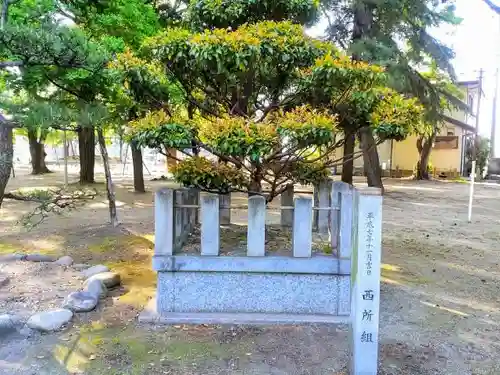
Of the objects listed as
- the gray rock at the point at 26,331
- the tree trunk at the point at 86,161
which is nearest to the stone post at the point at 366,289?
the gray rock at the point at 26,331

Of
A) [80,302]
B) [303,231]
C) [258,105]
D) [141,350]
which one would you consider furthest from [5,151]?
[303,231]

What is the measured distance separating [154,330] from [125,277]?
5.24ft

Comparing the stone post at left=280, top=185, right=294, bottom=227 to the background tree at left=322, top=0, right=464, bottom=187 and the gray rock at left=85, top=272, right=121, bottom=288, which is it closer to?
the gray rock at left=85, top=272, right=121, bottom=288

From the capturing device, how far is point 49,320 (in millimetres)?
3697

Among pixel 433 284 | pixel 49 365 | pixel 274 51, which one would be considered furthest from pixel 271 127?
pixel 433 284

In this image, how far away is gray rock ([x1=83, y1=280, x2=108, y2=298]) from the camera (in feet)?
14.3

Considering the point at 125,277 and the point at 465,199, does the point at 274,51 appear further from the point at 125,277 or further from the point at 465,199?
the point at 465,199

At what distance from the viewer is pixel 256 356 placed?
3.30m

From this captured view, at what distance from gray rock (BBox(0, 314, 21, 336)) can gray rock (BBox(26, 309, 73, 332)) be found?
4.0 inches

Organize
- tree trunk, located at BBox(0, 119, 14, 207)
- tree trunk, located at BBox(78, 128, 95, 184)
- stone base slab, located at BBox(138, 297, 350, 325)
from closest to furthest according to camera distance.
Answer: stone base slab, located at BBox(138, 297, 350, 325), tree trunk, located at BBox(0, 119, 14, 207), tree trunk, located at BBox(78, 128, 95, 184)

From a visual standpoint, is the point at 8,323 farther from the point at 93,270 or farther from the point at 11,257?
the point at 11,257

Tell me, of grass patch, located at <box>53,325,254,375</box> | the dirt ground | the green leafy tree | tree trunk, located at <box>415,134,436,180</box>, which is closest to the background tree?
the dirt ground

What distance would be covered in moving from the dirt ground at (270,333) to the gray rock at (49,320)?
0.07 m

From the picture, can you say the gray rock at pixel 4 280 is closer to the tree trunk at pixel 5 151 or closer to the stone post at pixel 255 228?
the tree trunk at pixel 5 151
